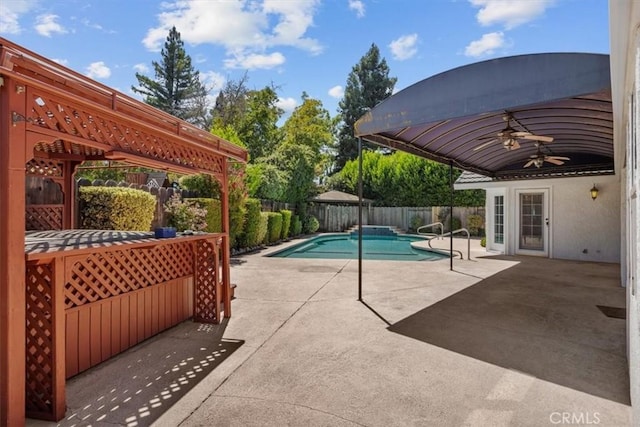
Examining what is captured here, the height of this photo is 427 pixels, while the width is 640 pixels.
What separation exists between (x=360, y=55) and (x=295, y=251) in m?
26.6

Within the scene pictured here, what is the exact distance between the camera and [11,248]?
2135 millimetres

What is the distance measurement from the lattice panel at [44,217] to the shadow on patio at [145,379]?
109 inches

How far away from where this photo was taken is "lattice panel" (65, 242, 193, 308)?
3.10 meters

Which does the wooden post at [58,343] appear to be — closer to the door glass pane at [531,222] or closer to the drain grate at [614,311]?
the drain grate at [614,311]

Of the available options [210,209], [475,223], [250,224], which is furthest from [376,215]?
[210,209]

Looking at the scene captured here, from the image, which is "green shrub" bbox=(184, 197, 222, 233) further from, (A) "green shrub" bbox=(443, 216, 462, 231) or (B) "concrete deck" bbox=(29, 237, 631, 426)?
(A) "green shrub" bbox=(443, 216, 462, 231)

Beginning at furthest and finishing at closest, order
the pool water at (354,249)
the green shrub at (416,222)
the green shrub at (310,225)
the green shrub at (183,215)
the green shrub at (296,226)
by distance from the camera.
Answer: the green shrub at (416,222) < the green shrub at (310,225) < the green shrub at (296,226) < the pool water at (354,249) < the green shrub at (183,215)

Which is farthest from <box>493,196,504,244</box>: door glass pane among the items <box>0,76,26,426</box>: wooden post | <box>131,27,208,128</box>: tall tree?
<box>131,27,208,128</box>: tall tree

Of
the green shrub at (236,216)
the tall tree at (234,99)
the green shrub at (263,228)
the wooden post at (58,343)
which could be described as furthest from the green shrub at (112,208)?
the tall tree at (234,99)

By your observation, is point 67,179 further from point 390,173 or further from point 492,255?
point 390,173

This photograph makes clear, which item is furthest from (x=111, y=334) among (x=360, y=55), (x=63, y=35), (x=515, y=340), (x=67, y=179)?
(x=360, y=55)

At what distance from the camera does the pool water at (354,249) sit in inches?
457

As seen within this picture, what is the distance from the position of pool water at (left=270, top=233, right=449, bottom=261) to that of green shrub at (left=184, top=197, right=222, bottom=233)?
2.50 metres

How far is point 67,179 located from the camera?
5312mm
